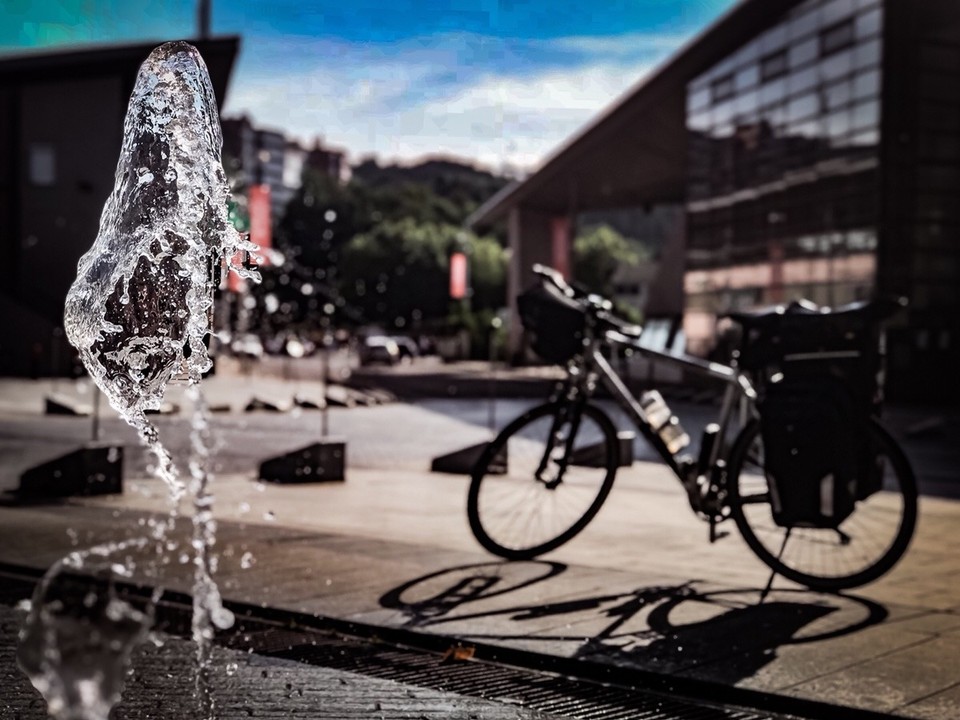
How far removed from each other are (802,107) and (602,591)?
32968mm

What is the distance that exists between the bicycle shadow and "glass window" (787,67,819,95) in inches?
1261

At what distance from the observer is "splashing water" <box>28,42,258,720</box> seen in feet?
16.4

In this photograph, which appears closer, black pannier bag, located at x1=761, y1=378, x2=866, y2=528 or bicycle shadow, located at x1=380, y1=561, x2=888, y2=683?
bicycle shadow, located at x1=380, y1=561, x2=888, y2=683

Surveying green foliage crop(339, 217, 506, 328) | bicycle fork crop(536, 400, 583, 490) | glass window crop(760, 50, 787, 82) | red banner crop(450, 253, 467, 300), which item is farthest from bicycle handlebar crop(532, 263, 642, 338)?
green foliage crop(339, 217, 506, 328)

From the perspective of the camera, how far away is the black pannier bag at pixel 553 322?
6.40m

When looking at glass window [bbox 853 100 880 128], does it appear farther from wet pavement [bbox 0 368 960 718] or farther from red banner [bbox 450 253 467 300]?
red banner [bbox 450 253 467 300]

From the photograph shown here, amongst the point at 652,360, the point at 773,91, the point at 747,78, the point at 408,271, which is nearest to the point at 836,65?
the point at 773,91

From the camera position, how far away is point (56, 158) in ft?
164

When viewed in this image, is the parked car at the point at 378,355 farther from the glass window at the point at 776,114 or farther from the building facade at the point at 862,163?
the glass window at the point at 776,114

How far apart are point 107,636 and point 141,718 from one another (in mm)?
1780

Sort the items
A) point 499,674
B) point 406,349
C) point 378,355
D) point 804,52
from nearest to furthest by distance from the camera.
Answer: point 499,674, point 804,52, point 378,355, point 406,349

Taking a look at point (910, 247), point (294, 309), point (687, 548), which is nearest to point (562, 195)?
point (910, 247)

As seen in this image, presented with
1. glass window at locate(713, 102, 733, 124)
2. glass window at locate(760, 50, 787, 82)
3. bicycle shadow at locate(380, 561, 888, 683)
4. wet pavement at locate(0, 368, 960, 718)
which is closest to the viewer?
wet pavement at locate(0, 368, 960, 718)

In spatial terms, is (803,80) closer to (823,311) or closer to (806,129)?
(806,129)
